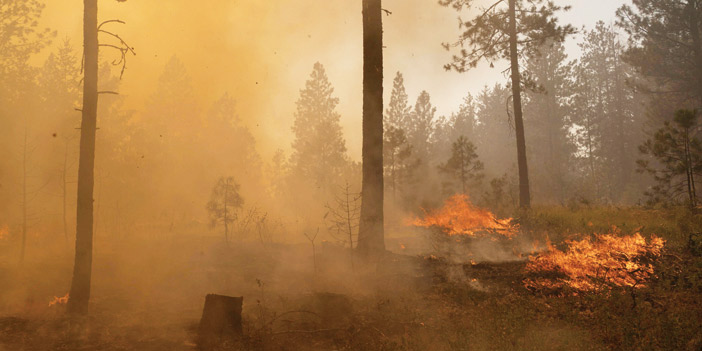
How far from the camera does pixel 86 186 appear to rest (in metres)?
8.48

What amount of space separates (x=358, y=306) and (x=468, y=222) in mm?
7962

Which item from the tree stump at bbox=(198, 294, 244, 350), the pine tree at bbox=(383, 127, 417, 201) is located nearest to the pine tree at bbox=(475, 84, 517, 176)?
the pine tree at bbox=(383, 127, 417, 201)

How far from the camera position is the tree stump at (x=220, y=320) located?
22.5 ft

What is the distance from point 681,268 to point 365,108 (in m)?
8.24

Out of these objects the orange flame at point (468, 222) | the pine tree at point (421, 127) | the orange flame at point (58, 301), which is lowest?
the orange flame at point (58, 301)

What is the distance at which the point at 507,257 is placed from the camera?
11469mm

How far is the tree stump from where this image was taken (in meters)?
6.86

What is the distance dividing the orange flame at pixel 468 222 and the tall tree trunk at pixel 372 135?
4458 mm

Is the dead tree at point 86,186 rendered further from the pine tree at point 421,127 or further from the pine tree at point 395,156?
the pine tree at point 421,127

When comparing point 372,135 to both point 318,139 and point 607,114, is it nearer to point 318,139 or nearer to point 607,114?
point 318,139

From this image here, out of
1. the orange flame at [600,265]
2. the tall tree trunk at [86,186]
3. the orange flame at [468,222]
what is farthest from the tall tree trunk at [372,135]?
the tall tree trunk at [86,186]

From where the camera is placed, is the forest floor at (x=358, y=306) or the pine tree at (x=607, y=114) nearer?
the forest floor at (x=358, y=306)

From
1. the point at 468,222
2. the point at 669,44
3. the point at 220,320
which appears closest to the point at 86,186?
the point at 220,320

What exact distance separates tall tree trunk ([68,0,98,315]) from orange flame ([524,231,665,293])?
9.51 m
